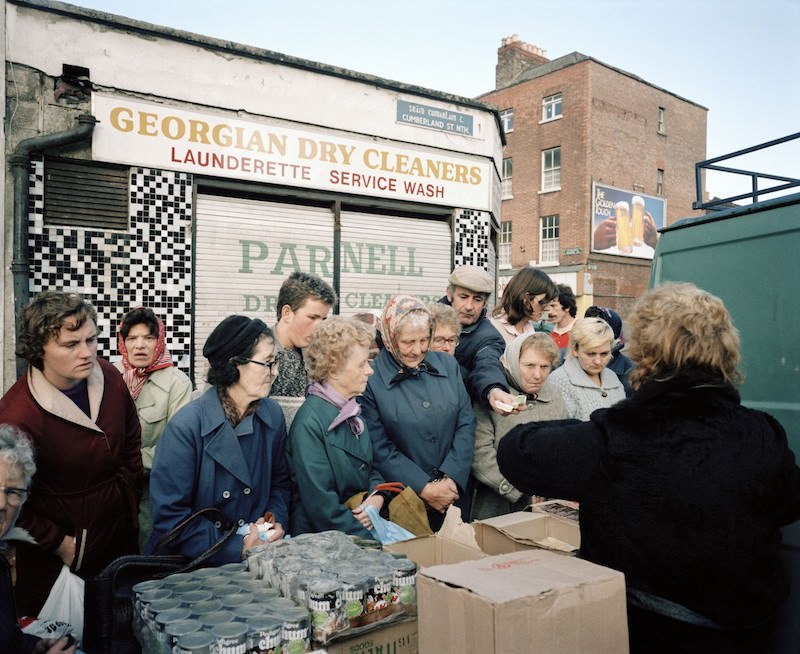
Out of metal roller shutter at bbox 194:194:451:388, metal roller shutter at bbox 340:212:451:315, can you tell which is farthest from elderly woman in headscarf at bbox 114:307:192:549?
metal roller shutter at bbox 340:212:451:315

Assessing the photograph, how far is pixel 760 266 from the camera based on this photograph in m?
2.81

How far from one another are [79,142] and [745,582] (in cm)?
672

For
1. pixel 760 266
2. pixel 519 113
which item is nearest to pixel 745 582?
pixel 760 266

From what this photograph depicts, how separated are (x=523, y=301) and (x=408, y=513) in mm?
2116

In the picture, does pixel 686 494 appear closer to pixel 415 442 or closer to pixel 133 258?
pixel 415 442

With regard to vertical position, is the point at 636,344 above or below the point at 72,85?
below

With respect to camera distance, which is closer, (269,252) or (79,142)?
(79,142)

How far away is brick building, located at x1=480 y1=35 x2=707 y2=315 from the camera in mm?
23906

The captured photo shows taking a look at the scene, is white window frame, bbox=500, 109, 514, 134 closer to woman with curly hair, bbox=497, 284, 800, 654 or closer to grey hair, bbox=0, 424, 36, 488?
woman with curly hair, bbox=497, 284, 800, 654

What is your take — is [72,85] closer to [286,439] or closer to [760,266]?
[286,439]

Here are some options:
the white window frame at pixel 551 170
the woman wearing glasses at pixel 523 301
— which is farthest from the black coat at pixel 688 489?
the white window frame at pixel 551 170

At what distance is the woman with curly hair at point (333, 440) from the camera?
278cm

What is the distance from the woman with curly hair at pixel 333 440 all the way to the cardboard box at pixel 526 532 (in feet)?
1.79

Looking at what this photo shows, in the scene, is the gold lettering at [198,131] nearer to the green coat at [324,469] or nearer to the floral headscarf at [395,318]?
the floral headscarf at [395,318]
